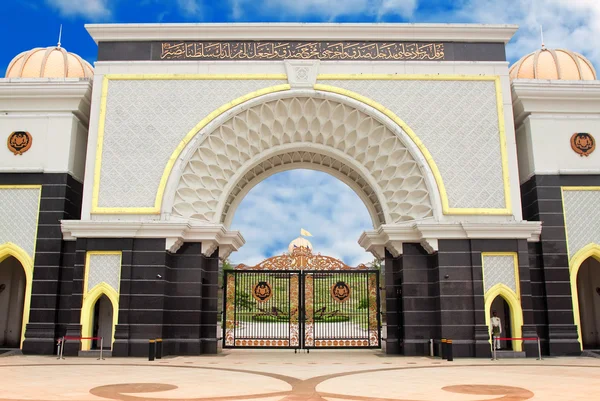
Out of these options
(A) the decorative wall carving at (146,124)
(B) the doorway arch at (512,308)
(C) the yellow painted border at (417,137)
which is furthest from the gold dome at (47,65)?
(B) the doorway arch at (512,308)

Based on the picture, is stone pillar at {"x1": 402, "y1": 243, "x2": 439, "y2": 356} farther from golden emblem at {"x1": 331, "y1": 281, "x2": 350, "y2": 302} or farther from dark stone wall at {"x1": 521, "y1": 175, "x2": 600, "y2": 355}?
dark stone wall at {"x1": 521, "y1": 175, "x2": 600, "y2": 355}

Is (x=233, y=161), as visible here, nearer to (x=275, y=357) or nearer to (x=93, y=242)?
(x=93, y=242)

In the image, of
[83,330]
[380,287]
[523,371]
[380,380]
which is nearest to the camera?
[380,380]

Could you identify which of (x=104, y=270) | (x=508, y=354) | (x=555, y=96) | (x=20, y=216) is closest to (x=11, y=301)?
(x=20, y=216)

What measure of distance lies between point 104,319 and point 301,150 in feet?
21.1

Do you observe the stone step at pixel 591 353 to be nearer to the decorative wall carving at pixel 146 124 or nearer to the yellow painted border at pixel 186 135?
the yellow painted border at pixel 186 135

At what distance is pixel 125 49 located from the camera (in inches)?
534

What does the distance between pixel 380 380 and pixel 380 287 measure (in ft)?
21.0

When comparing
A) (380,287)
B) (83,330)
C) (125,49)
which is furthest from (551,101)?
(83,330)

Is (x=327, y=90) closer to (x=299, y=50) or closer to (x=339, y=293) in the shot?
(x=299, y=50)

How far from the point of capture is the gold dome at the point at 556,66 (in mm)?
14234

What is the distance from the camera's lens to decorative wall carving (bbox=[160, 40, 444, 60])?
44.6ft

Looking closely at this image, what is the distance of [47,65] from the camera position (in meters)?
14.3

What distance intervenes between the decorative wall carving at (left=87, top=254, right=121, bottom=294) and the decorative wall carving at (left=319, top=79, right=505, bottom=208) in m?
6.48
